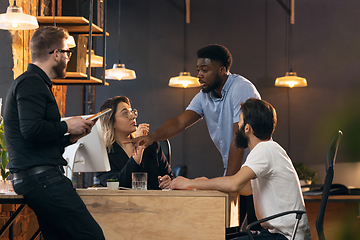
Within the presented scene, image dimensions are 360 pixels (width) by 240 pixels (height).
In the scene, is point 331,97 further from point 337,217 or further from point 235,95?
point 235,95

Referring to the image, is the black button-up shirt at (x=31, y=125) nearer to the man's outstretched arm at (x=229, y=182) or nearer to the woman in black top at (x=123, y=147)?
the man's outstretched arm at (x=229, y=182)

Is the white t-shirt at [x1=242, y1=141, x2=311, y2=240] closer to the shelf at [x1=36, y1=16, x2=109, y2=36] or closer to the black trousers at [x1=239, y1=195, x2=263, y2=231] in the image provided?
the black trousers at [x1=239, y1=195, x2=263, y2=231]

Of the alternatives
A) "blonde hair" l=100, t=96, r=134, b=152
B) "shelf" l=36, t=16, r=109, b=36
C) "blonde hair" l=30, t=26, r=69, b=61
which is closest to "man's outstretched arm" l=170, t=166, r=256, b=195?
"blonde hair" l=30, t=26, r=69, b=61

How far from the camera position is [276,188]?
1863 millimetres

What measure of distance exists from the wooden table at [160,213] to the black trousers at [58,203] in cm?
22

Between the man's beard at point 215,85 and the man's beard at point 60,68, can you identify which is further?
the man's beard at point 215,85

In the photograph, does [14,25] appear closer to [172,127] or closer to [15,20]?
[15,20]

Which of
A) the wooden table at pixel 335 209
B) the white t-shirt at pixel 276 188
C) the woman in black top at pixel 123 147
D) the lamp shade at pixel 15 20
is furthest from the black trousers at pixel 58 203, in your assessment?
the wooden table at pixel 335 209

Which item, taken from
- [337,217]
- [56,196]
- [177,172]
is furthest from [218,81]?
[177,172]

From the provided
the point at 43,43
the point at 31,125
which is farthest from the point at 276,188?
the point at 43,43

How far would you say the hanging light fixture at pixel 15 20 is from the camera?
2770mm

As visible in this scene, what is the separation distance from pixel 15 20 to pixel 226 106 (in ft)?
5.16

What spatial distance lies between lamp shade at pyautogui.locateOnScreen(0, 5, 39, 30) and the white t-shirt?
191 cm

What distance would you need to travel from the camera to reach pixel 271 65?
6.83 m
